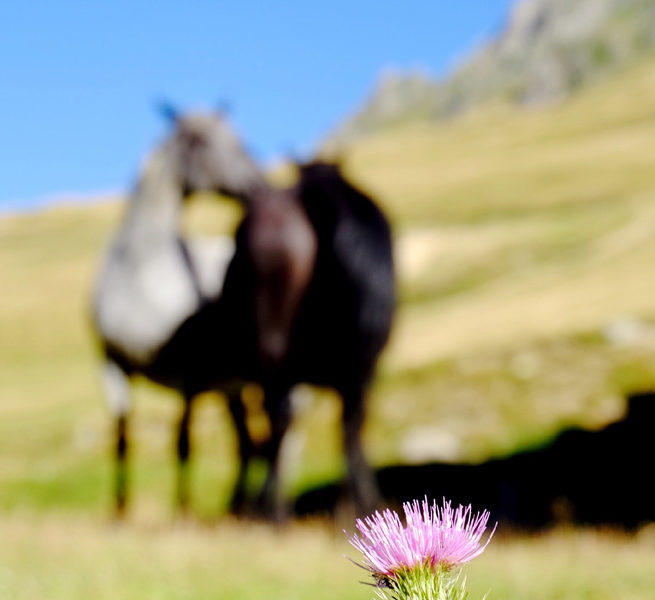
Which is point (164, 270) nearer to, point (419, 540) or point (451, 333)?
point (419, 540)

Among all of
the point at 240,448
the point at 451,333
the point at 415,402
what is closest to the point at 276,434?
the point at 240,448

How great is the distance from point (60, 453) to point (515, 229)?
145 feet

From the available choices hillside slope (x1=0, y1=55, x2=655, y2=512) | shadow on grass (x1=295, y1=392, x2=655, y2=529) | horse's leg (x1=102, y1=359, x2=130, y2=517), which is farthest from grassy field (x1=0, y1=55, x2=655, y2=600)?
shadow on grass (x1=295, y1=392, x2=655, y2=529)

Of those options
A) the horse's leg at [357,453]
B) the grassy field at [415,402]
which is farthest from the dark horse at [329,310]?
the grassy field at [415,402]

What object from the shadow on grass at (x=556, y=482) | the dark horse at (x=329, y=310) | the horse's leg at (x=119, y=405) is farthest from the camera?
the shadow on grass at (x=556, y=482)

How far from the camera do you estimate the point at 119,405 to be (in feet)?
37.3

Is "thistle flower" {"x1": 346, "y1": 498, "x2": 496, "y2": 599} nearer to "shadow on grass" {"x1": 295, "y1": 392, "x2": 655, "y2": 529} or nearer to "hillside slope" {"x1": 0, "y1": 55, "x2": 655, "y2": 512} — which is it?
"hillside slope" {"x1": 0, "y1": 55, "x2": 655, "y2": 512}

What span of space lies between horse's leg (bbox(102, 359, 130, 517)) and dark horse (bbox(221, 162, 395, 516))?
241cm

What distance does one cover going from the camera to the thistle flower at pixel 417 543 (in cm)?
151

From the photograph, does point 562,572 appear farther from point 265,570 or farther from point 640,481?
point 640,481

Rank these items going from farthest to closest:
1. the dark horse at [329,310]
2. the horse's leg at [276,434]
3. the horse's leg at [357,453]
→ the horse's leg at [276,434] → the dark horse at [329,310] → the horse's leg at [357,453]

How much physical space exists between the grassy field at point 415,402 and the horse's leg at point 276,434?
499mm

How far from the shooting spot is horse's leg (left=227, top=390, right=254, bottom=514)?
11.6 m

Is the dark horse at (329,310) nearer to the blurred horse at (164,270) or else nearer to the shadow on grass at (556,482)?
the blurred horse at (164,270)
